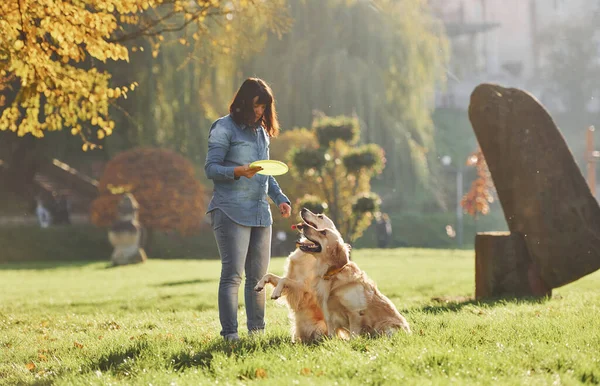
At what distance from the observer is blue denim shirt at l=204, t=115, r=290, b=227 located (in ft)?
20.1

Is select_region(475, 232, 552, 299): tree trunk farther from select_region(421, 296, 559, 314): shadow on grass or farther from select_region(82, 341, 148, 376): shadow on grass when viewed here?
select_region(82, 341, 148, 376): shadow on grass

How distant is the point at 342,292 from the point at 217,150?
1.48 metres

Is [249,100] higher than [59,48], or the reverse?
[59,48]

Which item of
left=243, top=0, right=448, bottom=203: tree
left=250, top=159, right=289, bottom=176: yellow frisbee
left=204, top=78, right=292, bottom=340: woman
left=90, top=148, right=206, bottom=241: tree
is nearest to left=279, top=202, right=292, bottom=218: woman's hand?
left=204, top=78, right=292, bottom=340: woman

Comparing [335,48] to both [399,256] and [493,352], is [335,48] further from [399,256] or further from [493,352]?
[493,352]

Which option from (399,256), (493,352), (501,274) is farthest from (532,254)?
(399,256)

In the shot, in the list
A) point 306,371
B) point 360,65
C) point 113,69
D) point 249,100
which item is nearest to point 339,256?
point 306,371

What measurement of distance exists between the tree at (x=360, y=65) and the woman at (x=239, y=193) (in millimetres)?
24866

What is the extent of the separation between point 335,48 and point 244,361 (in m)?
27.3

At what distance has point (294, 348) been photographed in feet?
18.9

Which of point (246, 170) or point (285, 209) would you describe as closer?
point (246, 170)

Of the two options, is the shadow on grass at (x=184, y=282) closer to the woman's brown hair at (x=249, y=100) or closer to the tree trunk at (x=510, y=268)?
the tree trunk at (x=510, y=268)

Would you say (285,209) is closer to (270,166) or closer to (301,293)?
(270,166)

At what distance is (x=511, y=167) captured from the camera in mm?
9727
